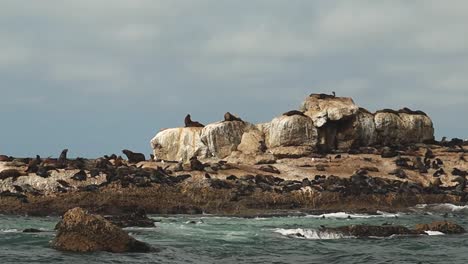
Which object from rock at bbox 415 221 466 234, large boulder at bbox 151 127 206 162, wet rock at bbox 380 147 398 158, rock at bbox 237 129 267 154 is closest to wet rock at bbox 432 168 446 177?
wet rock at bbox 380 147 398 158

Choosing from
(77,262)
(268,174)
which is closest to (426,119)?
(268,174)

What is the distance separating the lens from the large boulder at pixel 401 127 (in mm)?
57719

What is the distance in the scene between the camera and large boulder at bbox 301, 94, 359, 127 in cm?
5528

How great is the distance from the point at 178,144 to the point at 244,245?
35593 millimetres

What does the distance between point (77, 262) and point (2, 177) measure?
935 inches

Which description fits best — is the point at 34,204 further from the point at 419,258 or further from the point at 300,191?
the point at 419,258

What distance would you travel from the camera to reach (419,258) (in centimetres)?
1998

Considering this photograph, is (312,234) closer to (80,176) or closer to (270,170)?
(80,176)

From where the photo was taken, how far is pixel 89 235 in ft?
63.9

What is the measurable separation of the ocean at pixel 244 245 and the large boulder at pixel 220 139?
78.7ft

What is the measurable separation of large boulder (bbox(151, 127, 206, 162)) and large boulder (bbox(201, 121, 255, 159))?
2.43 ft

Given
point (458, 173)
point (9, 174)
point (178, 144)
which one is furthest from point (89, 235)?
A: point (178, 144)

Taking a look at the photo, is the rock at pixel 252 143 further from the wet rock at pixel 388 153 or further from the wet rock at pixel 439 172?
the wet rock at pixel 439 172

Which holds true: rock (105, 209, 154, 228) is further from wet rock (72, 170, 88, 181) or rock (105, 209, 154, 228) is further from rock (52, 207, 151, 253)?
wet rock (72, 170, 88, 181)
